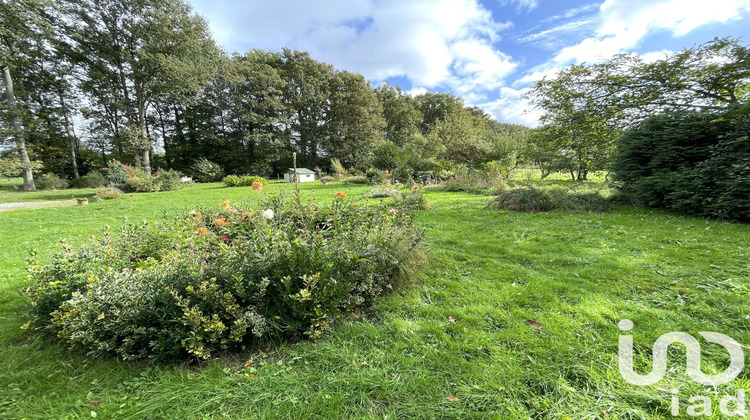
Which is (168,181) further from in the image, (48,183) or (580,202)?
(580,202)

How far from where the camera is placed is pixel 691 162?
5402 millimetres

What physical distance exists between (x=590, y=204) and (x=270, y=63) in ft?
90.9

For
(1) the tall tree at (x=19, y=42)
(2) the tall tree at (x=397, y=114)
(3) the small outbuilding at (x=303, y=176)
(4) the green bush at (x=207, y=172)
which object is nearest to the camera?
(1) the tall tree at (x=19, y=42)

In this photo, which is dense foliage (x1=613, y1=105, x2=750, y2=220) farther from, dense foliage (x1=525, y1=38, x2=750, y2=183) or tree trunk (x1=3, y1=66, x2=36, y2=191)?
tree trunk (x1=3, y1=66, x2=36, y2=191)

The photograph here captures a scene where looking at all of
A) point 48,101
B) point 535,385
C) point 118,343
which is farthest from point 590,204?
point 48,101

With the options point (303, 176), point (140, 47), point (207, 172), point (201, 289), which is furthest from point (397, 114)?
point (201, 289)

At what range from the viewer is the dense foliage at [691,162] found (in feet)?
15.0

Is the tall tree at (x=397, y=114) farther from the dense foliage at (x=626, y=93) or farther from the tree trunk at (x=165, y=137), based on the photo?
the dense foliage at (x=626, y=93)

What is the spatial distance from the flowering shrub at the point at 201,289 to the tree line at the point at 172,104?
11194 millimetres

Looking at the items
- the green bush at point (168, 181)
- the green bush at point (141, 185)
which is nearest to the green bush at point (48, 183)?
the green bush at point (141, 185)

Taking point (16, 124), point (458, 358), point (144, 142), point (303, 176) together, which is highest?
point (16, 124)

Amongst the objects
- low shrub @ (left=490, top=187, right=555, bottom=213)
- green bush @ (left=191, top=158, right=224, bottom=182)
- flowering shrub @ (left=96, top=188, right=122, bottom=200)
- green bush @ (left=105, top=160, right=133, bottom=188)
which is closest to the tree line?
green bush @ (left=191, top=158, right=224, bottom=182)

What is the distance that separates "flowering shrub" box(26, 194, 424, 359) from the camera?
1.62 metres

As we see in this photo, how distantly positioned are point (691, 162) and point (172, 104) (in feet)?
101
